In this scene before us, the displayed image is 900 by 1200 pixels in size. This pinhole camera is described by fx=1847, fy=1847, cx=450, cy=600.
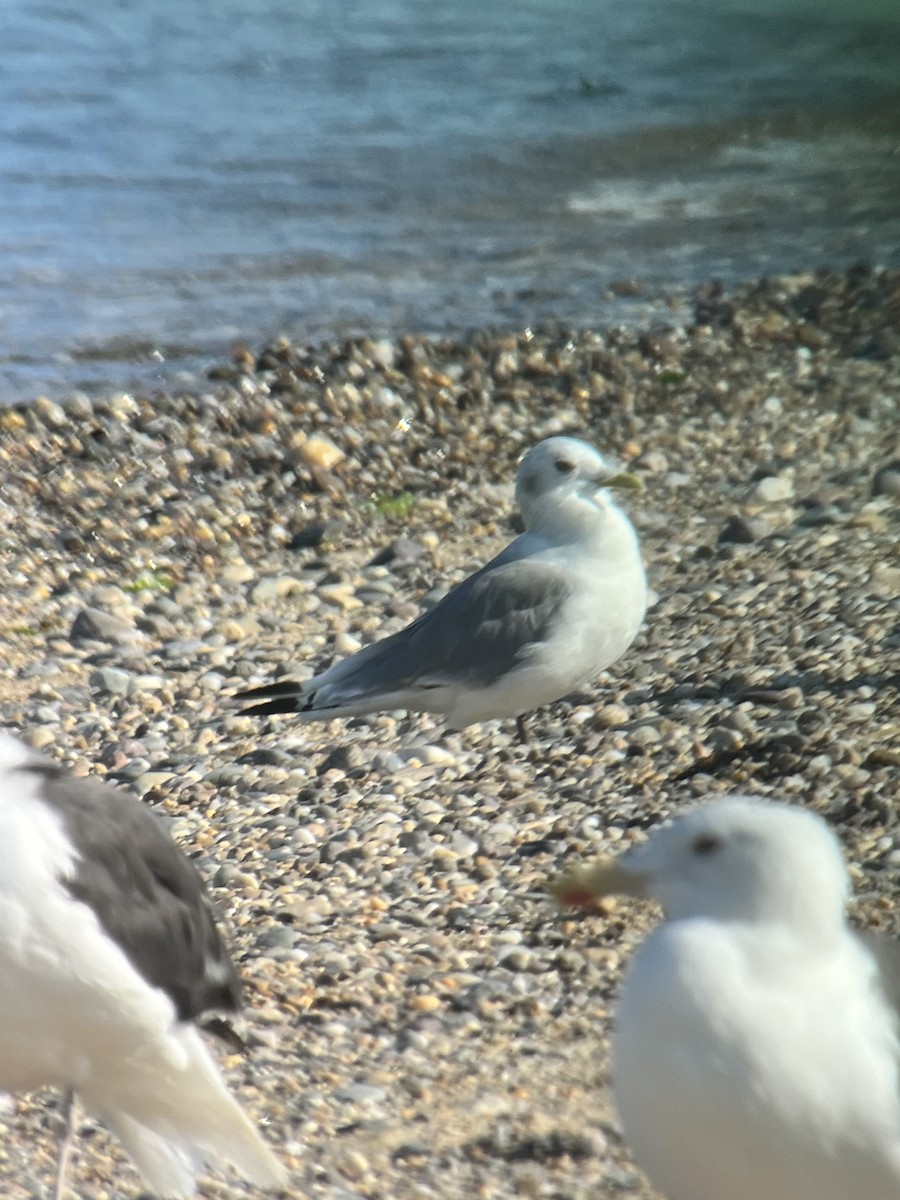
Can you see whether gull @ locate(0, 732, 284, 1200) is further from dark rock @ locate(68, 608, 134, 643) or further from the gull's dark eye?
dark rock @ locate(68, 608, 134, 643)

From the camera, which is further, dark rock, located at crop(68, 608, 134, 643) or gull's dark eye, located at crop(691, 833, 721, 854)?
dark rock, located at crop(68, 608, 134, 643)

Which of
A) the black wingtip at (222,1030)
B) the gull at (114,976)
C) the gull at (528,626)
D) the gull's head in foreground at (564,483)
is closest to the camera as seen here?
the gull at (114,976)

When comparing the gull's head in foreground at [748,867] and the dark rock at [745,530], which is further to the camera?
the dark rock at [745,530]

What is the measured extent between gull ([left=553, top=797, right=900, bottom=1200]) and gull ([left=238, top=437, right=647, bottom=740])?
2.47 m

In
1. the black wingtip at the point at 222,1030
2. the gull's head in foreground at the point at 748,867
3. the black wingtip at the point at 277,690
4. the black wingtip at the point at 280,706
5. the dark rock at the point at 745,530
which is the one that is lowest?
the black wingtip at the point at 222,1030

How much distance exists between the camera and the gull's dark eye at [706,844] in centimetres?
288

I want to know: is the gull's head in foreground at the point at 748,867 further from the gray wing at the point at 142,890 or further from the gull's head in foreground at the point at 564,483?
the gull's head in foreground at the point at 564,483

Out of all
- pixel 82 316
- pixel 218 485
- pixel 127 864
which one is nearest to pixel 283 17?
pixel 82 316

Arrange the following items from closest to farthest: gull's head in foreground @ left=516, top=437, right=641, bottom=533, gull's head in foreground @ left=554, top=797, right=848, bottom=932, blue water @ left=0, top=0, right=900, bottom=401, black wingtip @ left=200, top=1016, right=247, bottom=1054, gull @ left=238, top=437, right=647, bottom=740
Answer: gull's head in foreground @ left=554, top=797, right=848, bottom=932 < black wingtip @ left=200, top=1016, right=247, bottom=1054 < gull @ left=238, top=437, right=647, bottom=740 < gull's head in foreground @ left=516, top=437, right=641, bottom=533 < blue water @ left=0, top=0, right=900, bottom=401

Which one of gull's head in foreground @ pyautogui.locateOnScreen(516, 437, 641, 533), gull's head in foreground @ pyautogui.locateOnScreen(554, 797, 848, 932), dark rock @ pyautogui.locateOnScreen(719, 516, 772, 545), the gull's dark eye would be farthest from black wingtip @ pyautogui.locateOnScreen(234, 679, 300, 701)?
the gull's dark eye

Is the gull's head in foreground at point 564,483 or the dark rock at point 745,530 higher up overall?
the gull's head in foreground at point 564,483

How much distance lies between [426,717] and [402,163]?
10.1 m

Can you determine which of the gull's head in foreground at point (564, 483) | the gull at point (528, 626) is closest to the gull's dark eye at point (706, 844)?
the gull at point (528, 626)

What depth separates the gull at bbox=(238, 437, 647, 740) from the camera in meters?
5.34
